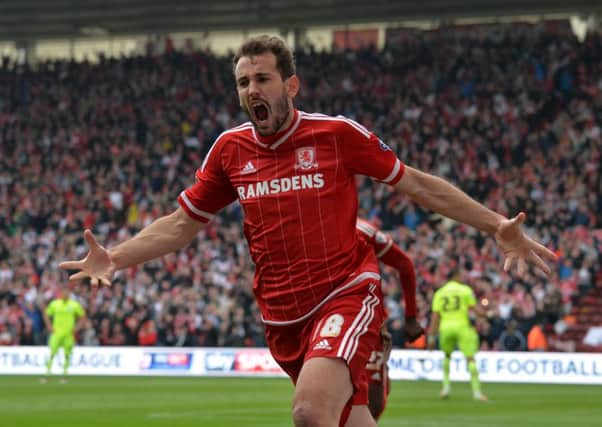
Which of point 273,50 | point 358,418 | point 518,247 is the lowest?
point 358,418

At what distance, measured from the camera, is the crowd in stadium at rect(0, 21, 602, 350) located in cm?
2925

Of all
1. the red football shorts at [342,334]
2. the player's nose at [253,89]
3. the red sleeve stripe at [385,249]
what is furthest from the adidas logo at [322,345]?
the red sleeve stripe at [385,249]

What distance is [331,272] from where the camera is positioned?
21.3ft

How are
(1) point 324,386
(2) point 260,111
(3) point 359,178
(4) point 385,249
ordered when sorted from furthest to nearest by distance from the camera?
Answer: 1. (3) point 359,178
2. (4) point 385,249
3. (2) point 260,111
4. (1) point 324,386

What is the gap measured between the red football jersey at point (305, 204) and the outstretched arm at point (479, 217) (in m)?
0.14

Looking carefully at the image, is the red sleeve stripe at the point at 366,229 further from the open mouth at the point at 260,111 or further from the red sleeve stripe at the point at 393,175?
the open mouth at the point at 260,111

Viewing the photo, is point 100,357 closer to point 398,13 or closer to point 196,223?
point 398,13

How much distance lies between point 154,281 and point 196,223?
84.1ft

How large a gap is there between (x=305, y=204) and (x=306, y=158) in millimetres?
258

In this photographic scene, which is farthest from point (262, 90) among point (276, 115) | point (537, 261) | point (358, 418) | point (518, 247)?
point (358, 418)

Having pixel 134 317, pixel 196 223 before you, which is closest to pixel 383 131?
pixel 134 317

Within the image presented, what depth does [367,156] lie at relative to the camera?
657 cm

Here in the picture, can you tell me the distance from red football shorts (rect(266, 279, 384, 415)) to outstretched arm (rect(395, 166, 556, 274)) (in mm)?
588

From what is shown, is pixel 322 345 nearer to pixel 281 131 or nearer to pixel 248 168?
pixel 248 168
